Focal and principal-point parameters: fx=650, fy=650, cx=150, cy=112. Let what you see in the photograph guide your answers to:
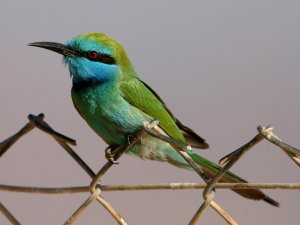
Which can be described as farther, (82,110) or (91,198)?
(82,110)

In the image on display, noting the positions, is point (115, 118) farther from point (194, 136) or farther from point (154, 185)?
point (154, 185)

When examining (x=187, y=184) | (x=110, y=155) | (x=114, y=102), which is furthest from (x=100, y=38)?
(x=187, y=184)

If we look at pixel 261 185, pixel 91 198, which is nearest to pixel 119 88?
pixel 91 198

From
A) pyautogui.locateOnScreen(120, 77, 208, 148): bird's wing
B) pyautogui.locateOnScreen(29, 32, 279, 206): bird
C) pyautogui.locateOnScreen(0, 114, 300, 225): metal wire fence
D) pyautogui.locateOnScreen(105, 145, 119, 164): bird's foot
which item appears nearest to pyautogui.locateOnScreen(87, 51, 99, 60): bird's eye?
pyautogui.locateOnScreen(29, 32, 279, 206): bird

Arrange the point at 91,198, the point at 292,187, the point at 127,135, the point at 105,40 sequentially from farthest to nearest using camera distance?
the point at 105,40
the point at 127,135
the point at 91,198
the point at 292,187

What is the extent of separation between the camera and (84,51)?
1.89 meters

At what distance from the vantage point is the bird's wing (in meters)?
1.85

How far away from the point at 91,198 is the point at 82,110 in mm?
829

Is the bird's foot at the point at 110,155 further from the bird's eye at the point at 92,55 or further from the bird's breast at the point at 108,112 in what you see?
the bird's eye at the point at 92,55

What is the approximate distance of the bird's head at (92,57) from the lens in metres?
1.87

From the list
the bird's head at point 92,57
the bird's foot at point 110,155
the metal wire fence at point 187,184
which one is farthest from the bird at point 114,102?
the metal wire fence at point 187,184

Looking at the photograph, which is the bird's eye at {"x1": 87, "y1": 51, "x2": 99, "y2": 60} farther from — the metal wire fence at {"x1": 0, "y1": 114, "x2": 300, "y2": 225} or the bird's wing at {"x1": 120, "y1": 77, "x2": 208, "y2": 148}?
the metal wire fence at {"x1": 0, "y1": 114, "x2": 300, "y2": 225}

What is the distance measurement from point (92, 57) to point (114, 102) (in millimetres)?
161

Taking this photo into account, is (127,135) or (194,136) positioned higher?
(194,136)
